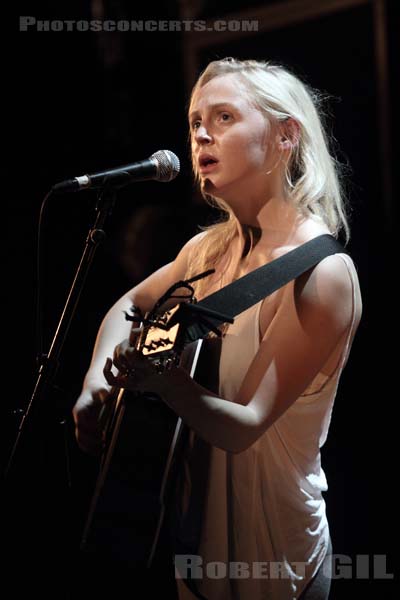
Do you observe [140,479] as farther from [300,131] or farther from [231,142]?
[300,131]

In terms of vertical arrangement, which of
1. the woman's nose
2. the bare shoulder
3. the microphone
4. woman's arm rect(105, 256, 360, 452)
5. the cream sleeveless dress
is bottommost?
the cream sleeveless dress

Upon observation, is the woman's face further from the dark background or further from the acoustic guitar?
the dark background

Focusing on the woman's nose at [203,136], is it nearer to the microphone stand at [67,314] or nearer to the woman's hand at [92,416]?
the microphone stand at [67,314]

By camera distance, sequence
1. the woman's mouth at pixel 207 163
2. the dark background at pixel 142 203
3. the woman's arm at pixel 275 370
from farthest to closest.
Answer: the dark background at pixel 142 203 → the woman's mouth at pixel 207 163 → the woman's arm at pixel 275 370

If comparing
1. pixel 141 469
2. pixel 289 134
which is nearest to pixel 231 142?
pixel 289 134

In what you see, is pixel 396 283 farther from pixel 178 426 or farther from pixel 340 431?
pixel 178 426

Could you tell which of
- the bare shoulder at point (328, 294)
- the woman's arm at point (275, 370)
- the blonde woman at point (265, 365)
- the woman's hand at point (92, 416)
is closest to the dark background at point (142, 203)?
the woman's hand at point (92, 416)

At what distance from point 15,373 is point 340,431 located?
1571 mm

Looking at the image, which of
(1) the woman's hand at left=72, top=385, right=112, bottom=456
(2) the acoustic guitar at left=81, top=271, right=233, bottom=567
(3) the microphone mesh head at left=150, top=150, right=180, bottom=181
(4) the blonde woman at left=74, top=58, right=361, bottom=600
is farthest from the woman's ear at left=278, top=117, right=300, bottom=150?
(1) the woman's hand at left=72, top=385, right=112, bottom=456

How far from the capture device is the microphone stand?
69.8 inches

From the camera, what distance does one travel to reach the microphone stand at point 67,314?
1.77 m

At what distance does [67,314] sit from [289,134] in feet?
2.48

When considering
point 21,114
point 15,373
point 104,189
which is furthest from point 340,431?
point 21,114

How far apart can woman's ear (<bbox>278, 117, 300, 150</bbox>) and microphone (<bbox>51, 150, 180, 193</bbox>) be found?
29 cm
